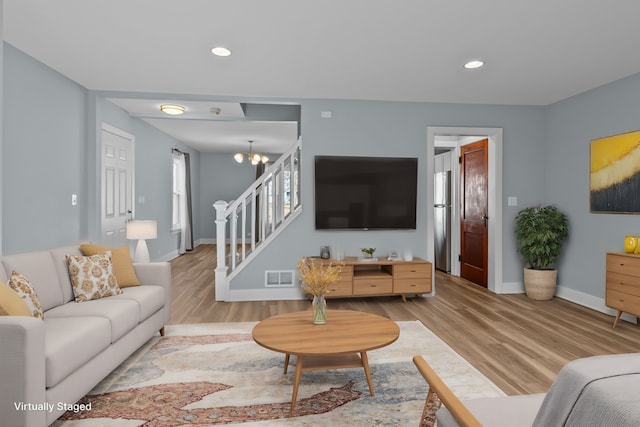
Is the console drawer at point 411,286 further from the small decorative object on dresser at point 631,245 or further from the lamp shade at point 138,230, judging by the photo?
the lamp shade at point 138,230

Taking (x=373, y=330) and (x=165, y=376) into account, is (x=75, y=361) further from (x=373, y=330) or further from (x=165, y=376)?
(x=373, y=330)

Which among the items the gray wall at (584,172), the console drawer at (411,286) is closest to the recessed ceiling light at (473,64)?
the gray wall at (584,172)

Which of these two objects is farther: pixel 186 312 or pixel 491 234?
pixel 491 234

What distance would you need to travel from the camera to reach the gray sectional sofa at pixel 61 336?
67.6 inches

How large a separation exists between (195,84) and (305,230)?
2.19 meters

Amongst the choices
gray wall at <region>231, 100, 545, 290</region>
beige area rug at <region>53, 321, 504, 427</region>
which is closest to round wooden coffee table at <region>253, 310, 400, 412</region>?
beige area rug at <region>53, 321, 504, 427</region>

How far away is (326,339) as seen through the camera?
7.65ft

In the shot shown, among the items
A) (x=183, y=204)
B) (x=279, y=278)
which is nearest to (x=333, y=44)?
(x=279, y=278)

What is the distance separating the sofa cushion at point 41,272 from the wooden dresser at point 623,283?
4853 millimetres

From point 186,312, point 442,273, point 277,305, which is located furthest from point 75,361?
point 442,273

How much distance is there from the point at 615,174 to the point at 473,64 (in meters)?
2.08

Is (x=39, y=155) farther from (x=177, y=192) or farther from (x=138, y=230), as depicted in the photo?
(x=177, y=192)

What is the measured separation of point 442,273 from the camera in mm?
6758

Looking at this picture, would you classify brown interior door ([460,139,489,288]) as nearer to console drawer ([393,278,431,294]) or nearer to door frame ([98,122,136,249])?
console drawer ([393,278,431,294])
